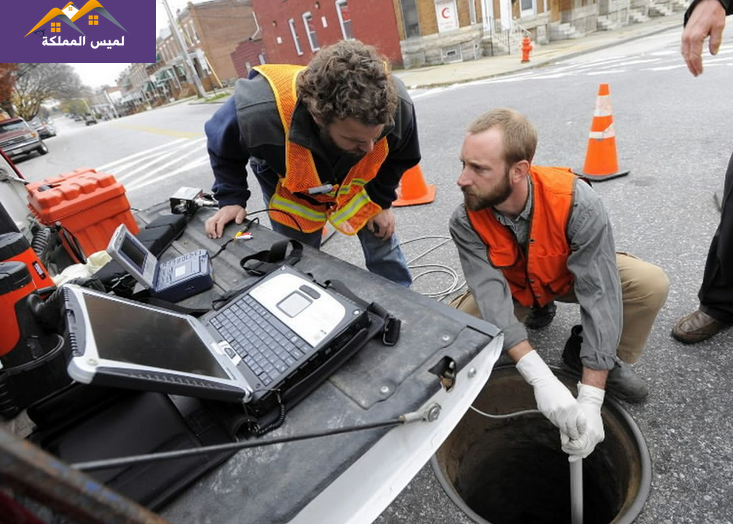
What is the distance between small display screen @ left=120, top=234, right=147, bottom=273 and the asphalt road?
1334mm

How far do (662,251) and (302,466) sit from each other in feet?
8.84

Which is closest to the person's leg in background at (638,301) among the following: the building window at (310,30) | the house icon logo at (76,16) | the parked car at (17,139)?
Result: the house icon logo at (76,16)

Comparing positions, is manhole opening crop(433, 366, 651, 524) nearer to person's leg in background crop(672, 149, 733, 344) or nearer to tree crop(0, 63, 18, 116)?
person's leg in background crop(672, 149, 733, 344)

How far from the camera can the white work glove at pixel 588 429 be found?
4.80 feet

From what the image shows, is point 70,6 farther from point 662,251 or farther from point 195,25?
point 195,25

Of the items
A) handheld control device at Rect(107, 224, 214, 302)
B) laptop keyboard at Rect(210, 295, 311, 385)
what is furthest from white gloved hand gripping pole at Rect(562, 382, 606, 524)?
handheld control device at Rect(107, 224, 214, 302)

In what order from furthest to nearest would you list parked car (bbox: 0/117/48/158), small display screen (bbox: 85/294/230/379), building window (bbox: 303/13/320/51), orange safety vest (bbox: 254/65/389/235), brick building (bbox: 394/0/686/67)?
building window (bbox: 303/13/320/51) < brick building (bbox: 394/0/686/67) < parked car (bbox: 0/117/48/158) < orange safety vest (bbox: 254/65/389/235) < small display screen (bbox: 85/294/230/379)

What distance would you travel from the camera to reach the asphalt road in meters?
1.52

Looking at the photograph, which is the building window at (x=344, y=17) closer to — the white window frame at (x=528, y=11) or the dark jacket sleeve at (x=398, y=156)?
the white window frame at (x=528, y=11)

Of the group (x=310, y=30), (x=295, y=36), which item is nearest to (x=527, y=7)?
(x=310, y=30)

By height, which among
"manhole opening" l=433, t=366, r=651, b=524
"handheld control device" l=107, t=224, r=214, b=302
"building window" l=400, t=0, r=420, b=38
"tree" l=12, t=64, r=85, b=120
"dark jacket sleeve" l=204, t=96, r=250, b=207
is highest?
"tree" l=12, t=64, r=85, b=120

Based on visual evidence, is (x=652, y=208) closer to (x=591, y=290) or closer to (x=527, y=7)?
(x=591, y=290)

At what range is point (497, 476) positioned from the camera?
7.76 feet

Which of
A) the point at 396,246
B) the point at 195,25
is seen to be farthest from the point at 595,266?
the point at 195,25
